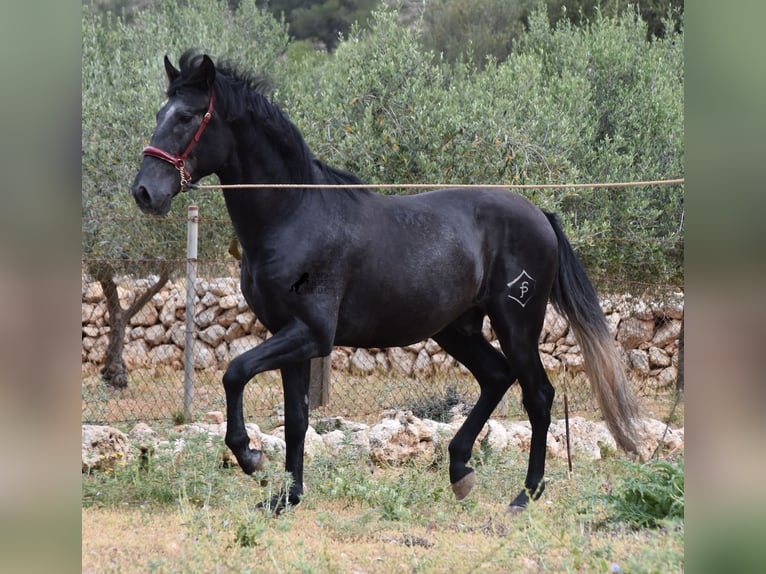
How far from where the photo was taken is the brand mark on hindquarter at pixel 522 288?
5.79 m

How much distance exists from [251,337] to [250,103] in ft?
30.3

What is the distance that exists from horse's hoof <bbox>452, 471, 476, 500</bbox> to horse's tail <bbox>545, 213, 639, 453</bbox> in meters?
1.02

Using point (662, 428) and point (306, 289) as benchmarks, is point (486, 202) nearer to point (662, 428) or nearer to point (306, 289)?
point (306, 289)

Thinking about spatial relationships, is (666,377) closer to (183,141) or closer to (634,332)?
(634,332)

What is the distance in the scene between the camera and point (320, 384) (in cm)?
1012

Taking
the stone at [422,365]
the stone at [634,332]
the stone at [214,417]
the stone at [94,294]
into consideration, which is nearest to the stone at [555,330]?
the stone at [634,332]

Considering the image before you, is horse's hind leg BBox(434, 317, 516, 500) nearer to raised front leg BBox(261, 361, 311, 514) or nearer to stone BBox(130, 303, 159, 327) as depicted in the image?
raised front leg BBox(261, 361, 311, 514)

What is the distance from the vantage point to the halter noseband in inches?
188

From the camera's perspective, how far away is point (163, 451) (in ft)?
20.1

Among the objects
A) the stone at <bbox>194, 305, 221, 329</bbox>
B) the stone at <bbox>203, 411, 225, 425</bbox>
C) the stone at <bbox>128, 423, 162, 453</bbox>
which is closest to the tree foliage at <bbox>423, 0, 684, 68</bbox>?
the stone at <bbox>194, 305, 221, 329</bbox>

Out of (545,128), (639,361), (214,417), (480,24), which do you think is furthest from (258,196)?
(480,24)

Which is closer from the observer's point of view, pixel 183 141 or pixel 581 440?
pixel 183 141
